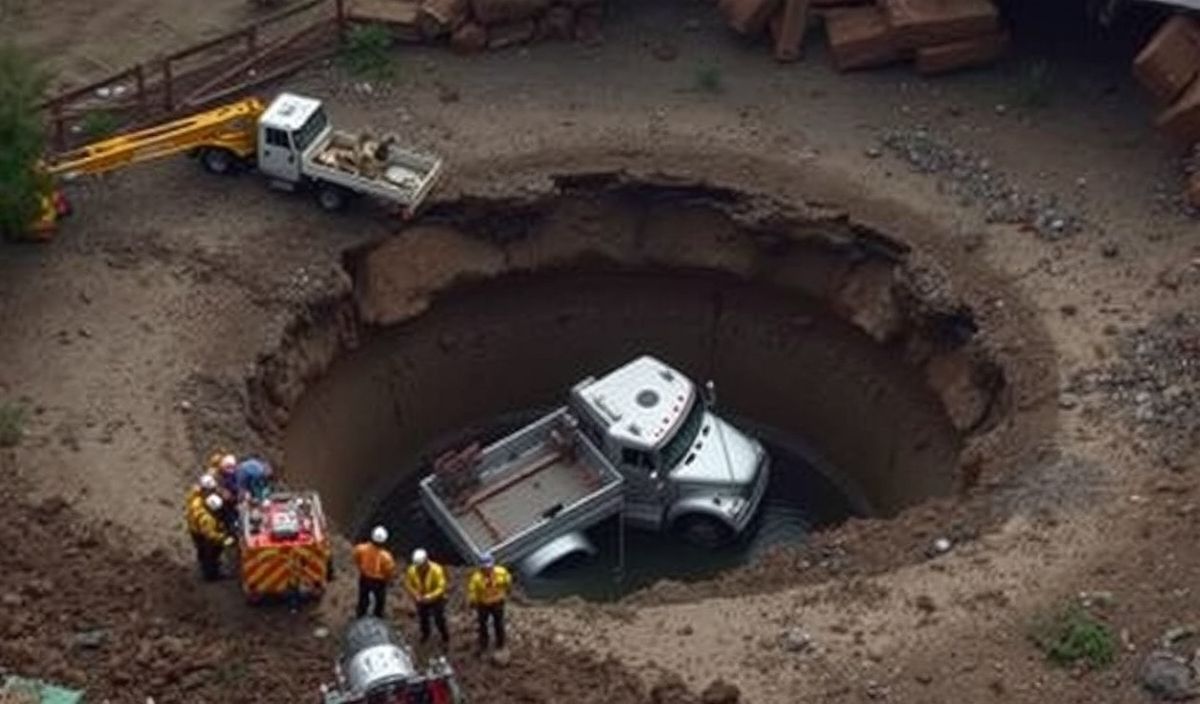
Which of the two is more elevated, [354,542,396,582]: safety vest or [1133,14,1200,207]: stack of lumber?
[1133,14,1200,207]: stack of lumber

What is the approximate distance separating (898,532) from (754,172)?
869 cm

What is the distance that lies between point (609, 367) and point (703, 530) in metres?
4.86

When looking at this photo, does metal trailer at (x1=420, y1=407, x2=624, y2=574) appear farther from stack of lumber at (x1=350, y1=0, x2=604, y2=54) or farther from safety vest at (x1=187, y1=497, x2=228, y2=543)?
stack of lumber at (x1=350, y1=0, x2=604, y2=54)

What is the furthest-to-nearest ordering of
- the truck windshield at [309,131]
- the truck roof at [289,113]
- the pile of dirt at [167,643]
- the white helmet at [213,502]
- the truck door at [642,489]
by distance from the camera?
1. the truck windshield at [309,131]
2. the truck roof at [289,113]
3. the truck door at [642,489]
4. the white helmet at [213,502]
5. the pile of dirt at [167,643]

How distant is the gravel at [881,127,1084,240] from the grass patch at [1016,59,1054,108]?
5.78 ft

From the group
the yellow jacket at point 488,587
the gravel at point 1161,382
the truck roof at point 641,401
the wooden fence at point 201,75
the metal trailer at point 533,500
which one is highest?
the gravel at point 1161,382

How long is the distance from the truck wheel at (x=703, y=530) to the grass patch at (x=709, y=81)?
8403 mm

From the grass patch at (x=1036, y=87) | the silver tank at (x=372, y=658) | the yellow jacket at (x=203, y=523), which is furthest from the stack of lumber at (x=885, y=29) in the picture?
the silver tank at (x=372, y=658)

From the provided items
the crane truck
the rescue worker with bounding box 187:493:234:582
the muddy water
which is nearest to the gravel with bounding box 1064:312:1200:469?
the muddy water

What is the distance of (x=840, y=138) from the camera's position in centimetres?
3291

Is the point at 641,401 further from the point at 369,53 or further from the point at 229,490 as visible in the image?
the point at 369,53

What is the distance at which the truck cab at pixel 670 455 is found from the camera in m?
30.3

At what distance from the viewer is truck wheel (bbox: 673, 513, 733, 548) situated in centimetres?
3064

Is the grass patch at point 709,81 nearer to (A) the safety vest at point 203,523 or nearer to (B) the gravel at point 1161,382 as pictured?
(B) the gravel at point 1161,382
